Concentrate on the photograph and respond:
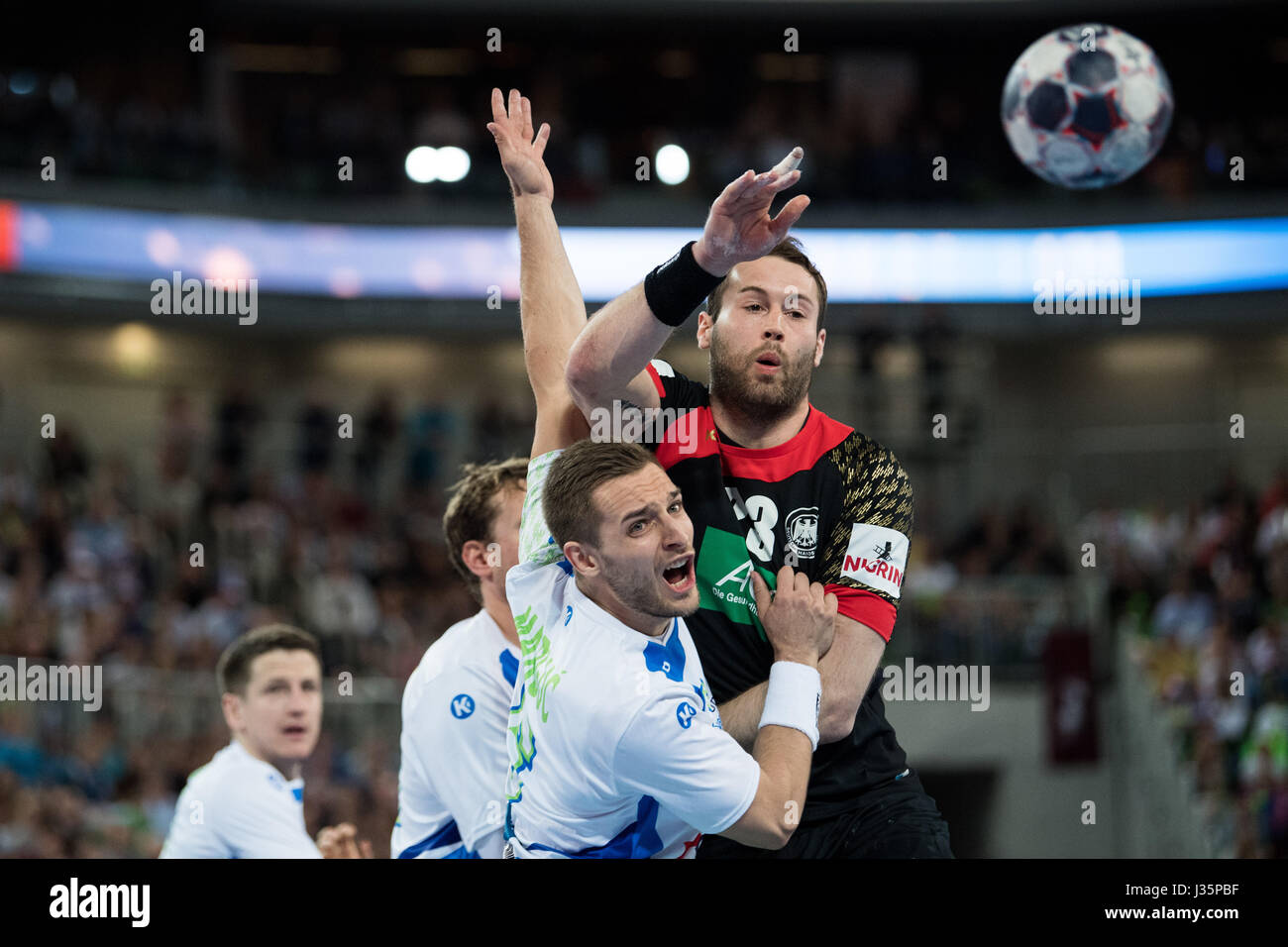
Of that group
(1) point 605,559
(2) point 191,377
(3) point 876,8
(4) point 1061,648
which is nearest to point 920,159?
(3) point 876,8

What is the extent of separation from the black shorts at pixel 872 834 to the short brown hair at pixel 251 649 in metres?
2.61

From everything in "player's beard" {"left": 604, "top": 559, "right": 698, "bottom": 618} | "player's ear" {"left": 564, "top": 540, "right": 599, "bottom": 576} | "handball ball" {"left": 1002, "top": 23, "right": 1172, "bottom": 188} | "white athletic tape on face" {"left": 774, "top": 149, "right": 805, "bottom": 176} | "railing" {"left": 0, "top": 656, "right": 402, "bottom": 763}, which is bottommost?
"railing" {"left": 0, "top": 656, "right": 402, "bottom": 763}

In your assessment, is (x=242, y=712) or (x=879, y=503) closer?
(x=879, y=503)

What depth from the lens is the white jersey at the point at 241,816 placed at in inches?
237

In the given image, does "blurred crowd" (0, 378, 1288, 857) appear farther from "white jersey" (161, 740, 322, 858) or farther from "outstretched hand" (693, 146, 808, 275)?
"outstretched hand" (693, 146, 808, 275)

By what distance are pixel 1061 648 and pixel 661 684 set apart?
1171 centimetres

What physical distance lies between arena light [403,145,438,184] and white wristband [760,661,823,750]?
726 inches

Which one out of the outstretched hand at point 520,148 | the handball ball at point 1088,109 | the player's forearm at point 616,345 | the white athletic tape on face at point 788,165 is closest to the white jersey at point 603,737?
the player's forearm at point 616,345

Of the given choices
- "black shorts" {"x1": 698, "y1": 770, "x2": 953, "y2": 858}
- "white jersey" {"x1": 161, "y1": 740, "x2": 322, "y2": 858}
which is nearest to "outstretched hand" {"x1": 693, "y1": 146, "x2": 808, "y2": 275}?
"black shorts" {"x1": 698, "y1": 770, "x2": 953, "y2": 858}

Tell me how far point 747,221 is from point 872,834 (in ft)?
6.26

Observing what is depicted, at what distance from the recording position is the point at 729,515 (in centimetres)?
462

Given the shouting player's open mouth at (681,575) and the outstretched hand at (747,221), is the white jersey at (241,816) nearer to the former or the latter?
the shouting player's open mouth at (681,575)

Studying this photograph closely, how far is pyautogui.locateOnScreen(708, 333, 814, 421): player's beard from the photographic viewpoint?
15.0ft
